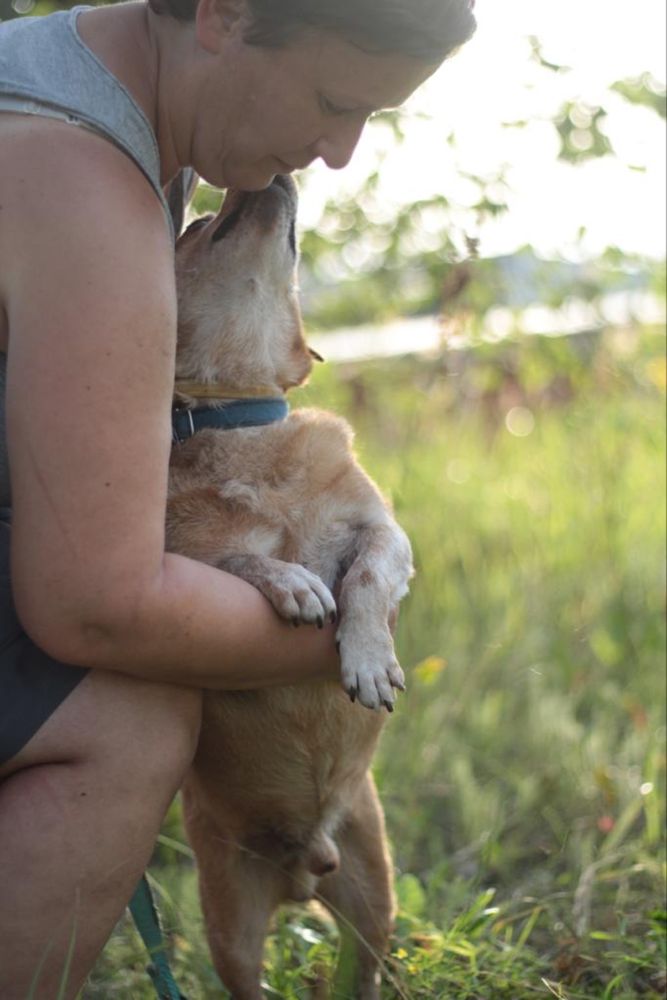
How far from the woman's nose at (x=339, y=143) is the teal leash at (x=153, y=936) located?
1230 millimetres

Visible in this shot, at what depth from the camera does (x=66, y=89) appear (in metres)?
1.83

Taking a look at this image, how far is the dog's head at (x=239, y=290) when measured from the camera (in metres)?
2.73

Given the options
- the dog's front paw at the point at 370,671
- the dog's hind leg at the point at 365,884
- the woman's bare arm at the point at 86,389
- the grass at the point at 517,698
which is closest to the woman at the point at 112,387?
the woman's bare arm at the point at 86,389

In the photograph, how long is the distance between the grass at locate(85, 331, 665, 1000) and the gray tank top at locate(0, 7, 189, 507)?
1438mm

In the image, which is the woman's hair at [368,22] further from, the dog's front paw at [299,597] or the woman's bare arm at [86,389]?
the dog's front paw at [299,597]

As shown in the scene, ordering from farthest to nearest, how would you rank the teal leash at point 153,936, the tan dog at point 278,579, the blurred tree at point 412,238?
the blurred tree at point 412,238 → the tan dog at point 278,579 → the teal leash at point 153,936

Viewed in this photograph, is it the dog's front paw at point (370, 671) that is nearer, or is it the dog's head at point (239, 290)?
the dog's front paw at point (370, 671)

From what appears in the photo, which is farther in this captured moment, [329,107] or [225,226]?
[225,226]

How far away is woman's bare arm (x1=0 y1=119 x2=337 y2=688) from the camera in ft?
5.74

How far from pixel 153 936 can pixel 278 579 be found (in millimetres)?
656

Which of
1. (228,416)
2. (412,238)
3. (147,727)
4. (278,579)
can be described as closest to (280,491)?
(228,416)

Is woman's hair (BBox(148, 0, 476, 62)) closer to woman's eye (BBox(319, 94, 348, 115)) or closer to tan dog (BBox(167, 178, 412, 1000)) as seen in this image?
woman's eye (BBox(319, 94, 348, 115))

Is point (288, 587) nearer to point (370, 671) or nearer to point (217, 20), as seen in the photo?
point (370, 671)

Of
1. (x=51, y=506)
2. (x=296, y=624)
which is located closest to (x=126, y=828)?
(x=296, y=624)
